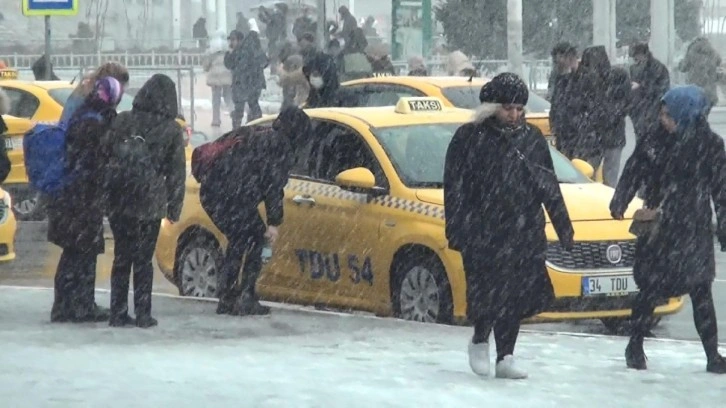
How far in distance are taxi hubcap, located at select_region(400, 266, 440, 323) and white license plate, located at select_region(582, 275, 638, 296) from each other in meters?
0.92

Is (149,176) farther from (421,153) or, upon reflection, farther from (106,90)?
(421,153)

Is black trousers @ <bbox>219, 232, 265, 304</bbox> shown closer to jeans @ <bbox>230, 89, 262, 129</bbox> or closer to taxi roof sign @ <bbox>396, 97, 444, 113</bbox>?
taxi roof sign @ <bbox>396, 97, 444, 113</bbox>

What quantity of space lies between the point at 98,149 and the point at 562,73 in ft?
25.8

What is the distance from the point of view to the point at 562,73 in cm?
1792

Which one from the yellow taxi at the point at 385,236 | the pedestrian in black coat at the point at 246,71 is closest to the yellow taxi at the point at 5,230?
the yellow taxi at the point at 385,236

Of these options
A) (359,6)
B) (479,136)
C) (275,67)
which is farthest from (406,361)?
(359,6)

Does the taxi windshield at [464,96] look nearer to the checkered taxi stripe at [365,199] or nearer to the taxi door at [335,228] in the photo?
the taxi door at [335,228]

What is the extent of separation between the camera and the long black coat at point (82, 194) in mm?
10930

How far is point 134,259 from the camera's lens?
1102 centimetres

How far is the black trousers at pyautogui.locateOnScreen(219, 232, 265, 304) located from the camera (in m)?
11.8

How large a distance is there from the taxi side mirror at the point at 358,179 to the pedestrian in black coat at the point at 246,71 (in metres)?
19.1

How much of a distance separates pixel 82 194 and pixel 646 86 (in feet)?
29.9

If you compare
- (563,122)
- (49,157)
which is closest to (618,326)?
(49,157)

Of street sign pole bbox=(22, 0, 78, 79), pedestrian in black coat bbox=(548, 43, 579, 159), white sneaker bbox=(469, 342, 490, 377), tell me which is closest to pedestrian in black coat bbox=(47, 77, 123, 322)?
white sneaker bbox=(469, 342, 490, 377)
